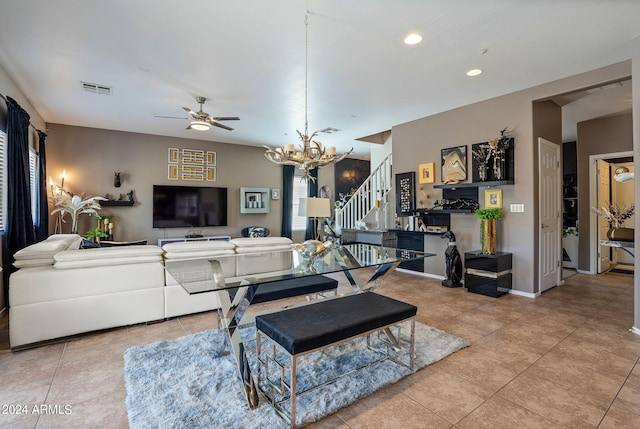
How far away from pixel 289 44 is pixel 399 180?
3.41 m

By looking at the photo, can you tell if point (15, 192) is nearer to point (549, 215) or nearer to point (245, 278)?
point (245, 278)

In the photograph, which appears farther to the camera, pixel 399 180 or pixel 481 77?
pixel 399 180

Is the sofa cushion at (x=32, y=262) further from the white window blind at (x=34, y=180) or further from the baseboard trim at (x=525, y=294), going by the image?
the baseboard trim at (x=525, y=294)

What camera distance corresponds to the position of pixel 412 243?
5629 mm

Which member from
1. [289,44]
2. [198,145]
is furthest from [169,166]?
[289,44]

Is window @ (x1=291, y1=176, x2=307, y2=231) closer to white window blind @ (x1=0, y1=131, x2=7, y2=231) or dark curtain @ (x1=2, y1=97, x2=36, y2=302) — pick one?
dark curtain @ (x1=2, y1=97, x2=36, y2=302)

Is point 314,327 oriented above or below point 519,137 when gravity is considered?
below

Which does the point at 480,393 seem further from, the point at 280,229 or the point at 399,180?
the point at 280,229

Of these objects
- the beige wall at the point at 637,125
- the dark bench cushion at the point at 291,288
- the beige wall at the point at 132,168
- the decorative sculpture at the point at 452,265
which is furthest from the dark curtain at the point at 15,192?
the beige wall at the point at 637,125

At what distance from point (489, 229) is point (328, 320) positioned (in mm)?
3312

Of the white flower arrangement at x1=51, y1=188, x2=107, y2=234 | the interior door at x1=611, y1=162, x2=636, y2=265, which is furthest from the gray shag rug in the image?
the interior door at x1=611, y1=162, x2=636, y2=265

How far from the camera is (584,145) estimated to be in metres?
5.68

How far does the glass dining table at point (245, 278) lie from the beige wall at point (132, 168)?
480 cm

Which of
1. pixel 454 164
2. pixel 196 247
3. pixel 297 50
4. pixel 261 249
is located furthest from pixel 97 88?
pixel 454 164
